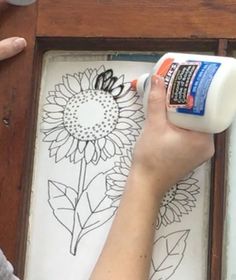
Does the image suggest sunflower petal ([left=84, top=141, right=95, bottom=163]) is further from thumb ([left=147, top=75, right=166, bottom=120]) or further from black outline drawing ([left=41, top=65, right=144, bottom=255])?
thumb ([left=147, top=75, right=166, bottom=120])

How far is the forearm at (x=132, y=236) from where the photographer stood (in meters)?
0.69

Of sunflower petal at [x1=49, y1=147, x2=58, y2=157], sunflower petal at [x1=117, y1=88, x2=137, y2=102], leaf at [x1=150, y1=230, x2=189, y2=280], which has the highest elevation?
sunflower petal at [x1=117, y1=88, x2=137, y2=102]

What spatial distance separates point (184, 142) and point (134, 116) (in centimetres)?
10

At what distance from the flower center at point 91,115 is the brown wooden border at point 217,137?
5 cm

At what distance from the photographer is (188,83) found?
2.24 feet

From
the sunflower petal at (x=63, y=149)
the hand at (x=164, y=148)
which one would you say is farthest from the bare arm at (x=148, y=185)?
the sunflower petal at (x=63, y=149)

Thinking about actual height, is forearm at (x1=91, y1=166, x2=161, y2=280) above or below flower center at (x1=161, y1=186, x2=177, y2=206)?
below

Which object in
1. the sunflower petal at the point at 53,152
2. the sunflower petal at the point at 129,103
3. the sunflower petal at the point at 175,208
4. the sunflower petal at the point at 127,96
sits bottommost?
the sunflower petal at the point at 175,208

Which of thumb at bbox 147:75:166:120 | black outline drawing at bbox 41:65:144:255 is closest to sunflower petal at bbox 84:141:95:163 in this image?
black outline drawing at bbox 41:65:144:255

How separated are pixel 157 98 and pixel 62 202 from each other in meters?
0.19

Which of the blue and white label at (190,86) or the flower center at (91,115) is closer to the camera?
the blue and white label at (190,86)

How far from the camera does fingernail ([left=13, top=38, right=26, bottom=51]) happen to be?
2.59 ft

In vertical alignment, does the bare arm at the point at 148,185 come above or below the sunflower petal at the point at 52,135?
below

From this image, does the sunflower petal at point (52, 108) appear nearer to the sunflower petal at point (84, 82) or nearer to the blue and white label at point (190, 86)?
the sunflower petal at point (84, 82)
